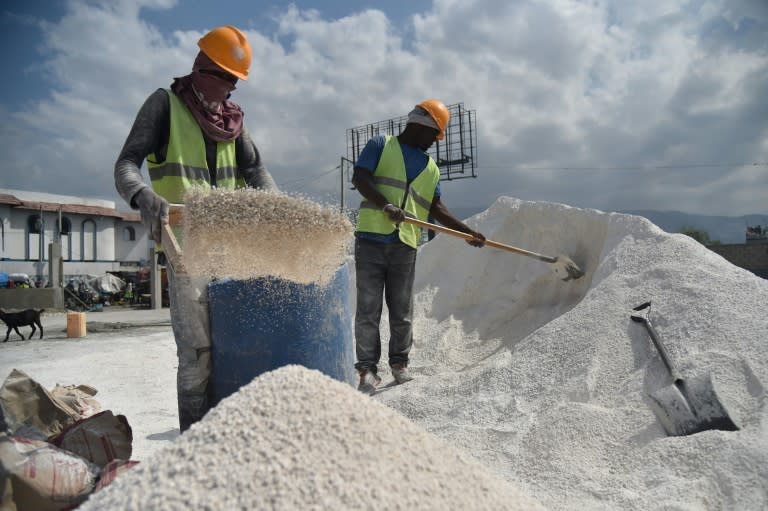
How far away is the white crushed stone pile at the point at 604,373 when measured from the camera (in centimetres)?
169

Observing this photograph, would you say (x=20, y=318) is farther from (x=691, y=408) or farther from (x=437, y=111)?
(x=691, y=408)

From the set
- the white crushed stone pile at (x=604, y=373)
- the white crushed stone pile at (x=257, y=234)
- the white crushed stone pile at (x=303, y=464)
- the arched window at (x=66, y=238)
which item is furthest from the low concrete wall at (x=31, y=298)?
the white crushed stone pile at (x=303, y=464)

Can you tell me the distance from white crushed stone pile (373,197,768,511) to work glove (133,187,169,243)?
1.52m

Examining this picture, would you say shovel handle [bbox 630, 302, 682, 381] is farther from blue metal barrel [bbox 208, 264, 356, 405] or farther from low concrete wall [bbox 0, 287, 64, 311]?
low concrete wall [bbox 0, 287, 64, 311]

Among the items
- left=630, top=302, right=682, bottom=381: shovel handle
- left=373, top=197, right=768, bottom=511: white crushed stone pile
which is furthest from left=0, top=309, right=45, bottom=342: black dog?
left=630, top=302, right=682, bottom=381: shovel handle

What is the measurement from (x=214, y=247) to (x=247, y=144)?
0.81m

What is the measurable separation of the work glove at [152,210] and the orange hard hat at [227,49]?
2.18ft

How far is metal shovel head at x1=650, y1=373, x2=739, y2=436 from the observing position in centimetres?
190

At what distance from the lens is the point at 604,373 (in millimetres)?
2439

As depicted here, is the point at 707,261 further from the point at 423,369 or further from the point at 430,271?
the point at 430,271

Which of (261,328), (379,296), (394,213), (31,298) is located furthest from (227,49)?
(31,298)

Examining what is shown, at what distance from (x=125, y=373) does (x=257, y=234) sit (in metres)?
2.66

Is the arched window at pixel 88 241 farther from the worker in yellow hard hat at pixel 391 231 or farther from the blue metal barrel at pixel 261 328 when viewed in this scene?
the blue metal barrel at pixel 261 328

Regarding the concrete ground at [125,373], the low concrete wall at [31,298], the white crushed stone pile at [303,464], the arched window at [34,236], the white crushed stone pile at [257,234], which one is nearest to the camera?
the white crushed stone pile at [303,464]
